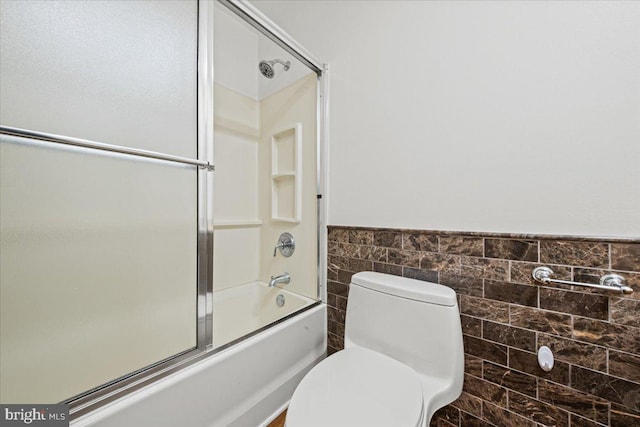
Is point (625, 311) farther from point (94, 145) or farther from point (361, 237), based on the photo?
point (94, 145)

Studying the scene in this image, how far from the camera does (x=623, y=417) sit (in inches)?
28.8

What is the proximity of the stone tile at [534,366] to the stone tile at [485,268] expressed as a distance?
0.27 metres

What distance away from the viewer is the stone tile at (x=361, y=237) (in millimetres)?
1270

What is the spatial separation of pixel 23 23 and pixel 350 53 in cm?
128

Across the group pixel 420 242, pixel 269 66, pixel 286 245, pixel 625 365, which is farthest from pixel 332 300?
pixel 269 66

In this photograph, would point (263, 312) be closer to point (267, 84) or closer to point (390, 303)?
point (390, 303)

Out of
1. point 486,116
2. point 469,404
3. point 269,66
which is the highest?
point 269,66

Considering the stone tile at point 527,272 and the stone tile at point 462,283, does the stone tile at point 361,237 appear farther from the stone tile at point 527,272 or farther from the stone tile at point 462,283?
the stone tile at point 527,272

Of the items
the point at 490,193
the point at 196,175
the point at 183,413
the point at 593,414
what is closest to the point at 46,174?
the point at 196,175

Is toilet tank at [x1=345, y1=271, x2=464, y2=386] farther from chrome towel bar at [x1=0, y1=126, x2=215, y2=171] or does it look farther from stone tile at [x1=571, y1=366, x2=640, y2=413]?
chrome towel bar at [x1=0, y1=126, x2=215, y2=171]

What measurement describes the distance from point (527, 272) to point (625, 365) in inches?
13.0

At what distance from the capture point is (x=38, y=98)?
32.5 inches

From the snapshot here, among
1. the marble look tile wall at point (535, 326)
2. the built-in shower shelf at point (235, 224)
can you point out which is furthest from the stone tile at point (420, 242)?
the built-in shower shelf at point (235, 224)

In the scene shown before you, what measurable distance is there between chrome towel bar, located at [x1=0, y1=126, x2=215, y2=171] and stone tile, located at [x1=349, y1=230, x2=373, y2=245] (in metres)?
0.77
